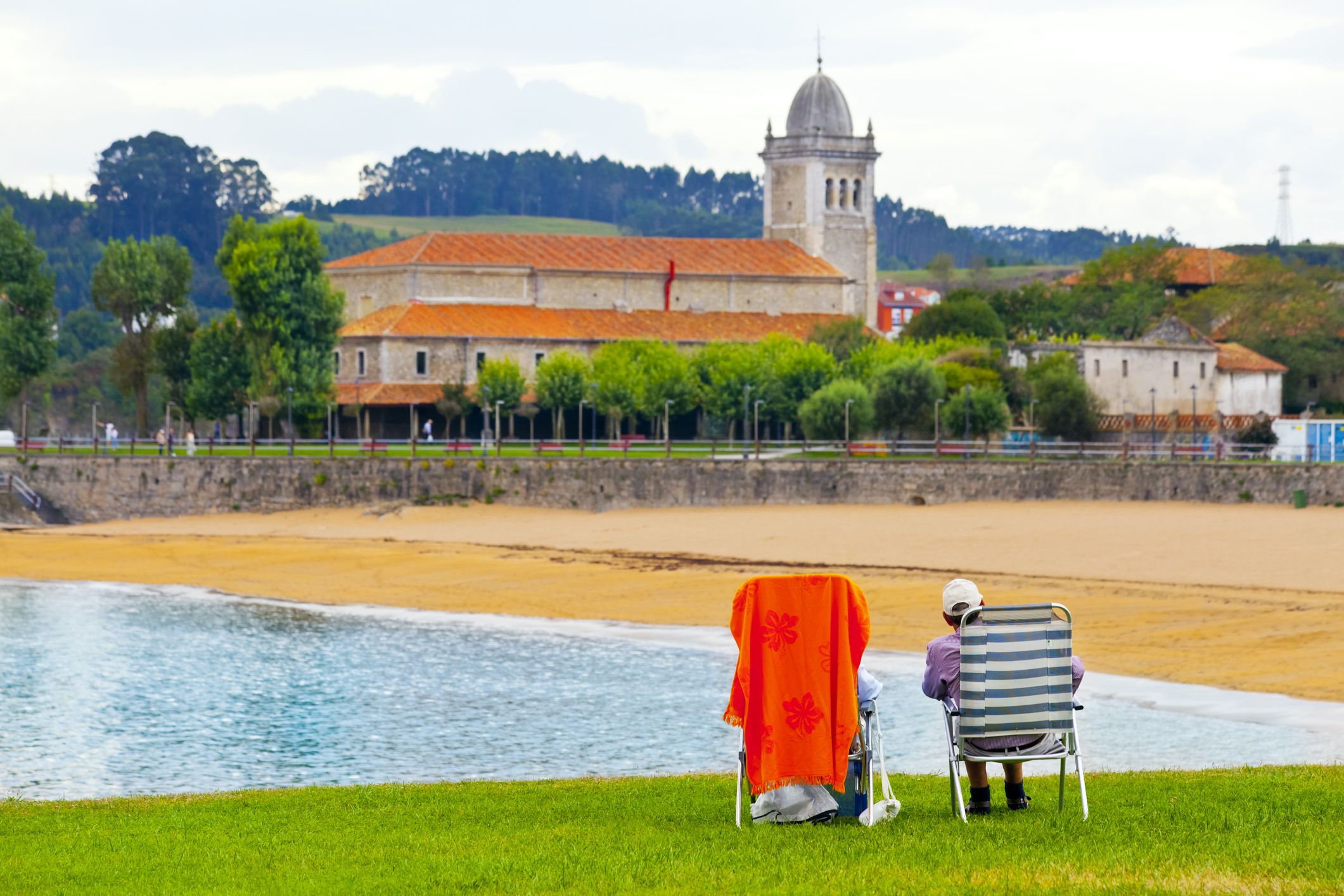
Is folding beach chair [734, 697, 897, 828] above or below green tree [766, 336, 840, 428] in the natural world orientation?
below

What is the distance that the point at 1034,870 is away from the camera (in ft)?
23.7

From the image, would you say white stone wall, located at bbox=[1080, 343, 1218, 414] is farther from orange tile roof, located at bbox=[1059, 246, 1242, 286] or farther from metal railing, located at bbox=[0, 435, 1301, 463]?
orange tile roof, located at bbox=[1059, 246, 1242, 286]

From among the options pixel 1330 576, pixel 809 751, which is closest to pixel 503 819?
pixel 809 751

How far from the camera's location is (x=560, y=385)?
66.1m

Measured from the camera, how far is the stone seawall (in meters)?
46.9

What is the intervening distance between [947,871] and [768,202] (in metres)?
83.3

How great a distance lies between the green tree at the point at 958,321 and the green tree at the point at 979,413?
69.3ft

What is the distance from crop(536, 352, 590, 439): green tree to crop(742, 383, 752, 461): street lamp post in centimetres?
620

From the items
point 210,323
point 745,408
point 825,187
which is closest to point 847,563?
point 745,408

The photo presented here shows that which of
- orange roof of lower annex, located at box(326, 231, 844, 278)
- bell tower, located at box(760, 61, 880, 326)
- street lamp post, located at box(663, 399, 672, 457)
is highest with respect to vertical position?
bell tower, located at box(760, 61, 880, 326)

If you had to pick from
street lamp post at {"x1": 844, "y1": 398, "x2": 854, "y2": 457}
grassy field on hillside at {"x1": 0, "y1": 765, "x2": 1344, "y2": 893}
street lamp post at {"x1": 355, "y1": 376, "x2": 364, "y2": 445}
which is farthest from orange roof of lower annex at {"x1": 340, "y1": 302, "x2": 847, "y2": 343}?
grassy field on hillside at {"x1": 0, "y1": 765, "x2": 1344, "y2": 893}

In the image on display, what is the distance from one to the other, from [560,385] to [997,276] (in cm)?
11005

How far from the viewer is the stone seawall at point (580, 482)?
46.9 m

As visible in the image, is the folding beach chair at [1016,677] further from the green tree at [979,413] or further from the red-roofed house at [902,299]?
the red-roofed house at [902,299]
